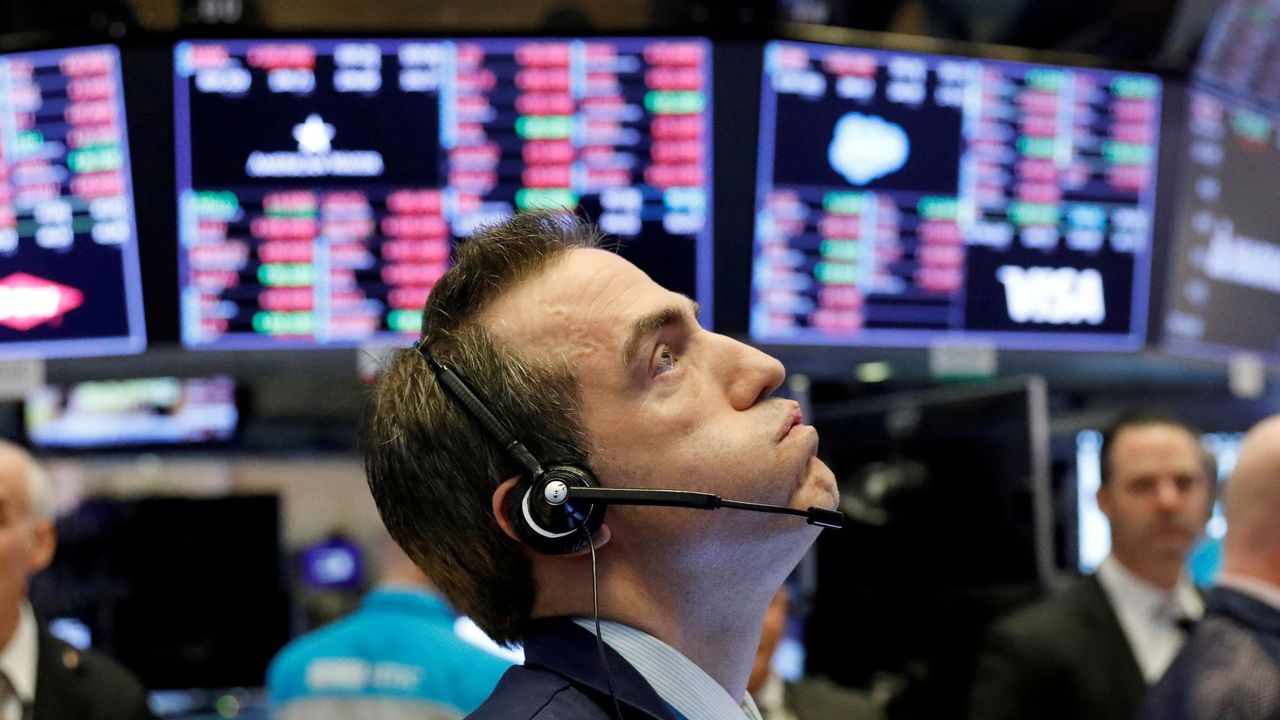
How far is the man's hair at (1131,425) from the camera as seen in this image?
120 inches

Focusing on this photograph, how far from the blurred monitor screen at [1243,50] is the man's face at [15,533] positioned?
245 centimetres

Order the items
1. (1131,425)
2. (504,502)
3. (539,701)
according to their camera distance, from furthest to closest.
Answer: (1131,425)
(504,502)
(539,701)

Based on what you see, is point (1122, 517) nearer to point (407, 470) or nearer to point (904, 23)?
point (904, 23)

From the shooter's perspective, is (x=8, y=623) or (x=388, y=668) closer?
(x=8, y=623)

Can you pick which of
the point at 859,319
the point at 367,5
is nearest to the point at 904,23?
the point at 859,319

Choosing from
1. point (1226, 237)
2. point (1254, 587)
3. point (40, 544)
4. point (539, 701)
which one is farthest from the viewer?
point (1226, 237)

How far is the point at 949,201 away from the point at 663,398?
1.63 m

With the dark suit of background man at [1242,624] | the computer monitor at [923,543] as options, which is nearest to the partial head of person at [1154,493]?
the computer monitor at [923,543]

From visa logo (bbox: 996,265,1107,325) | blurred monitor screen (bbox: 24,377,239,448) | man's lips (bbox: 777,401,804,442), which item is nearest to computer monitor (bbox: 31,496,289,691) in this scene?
blurred monitor screen (bbox: 24,377,239,448)

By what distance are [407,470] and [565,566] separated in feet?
0.60

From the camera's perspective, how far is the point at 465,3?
8.41 ft

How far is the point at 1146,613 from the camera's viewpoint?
285cm

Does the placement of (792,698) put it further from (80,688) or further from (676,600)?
(676,600)

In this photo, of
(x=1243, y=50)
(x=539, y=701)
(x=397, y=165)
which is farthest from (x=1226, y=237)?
(x=539, y=701)
